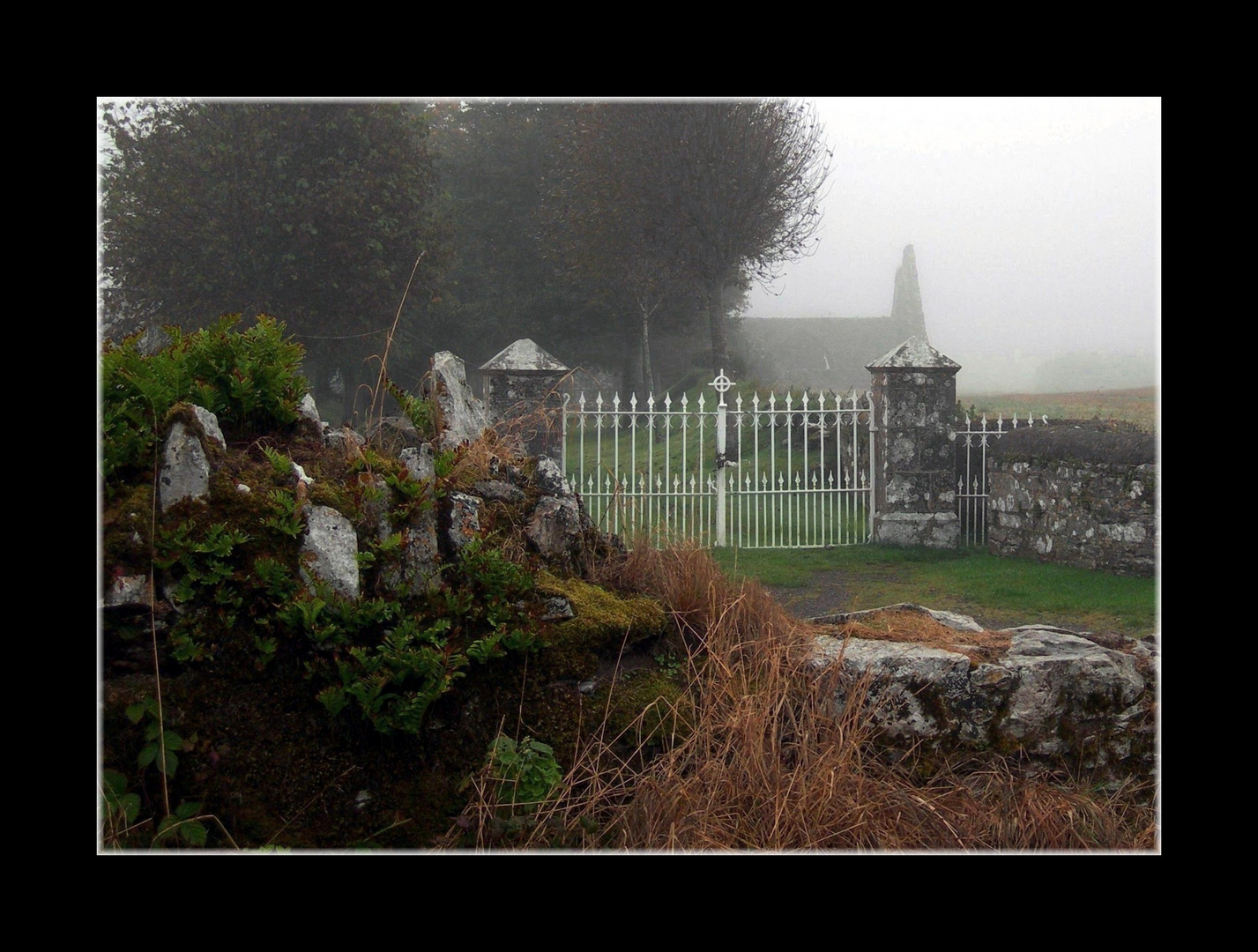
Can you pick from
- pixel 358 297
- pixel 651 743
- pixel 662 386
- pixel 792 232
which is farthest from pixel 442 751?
pixel 662 386

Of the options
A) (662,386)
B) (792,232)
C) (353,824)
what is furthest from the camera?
(662,386)

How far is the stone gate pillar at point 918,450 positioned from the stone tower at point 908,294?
170ft

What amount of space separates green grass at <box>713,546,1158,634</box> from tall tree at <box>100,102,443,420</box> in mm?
8980

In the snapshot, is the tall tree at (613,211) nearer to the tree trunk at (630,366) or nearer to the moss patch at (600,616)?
the tree trunk at (630,366)

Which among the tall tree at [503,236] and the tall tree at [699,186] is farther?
the tall tree at [503,236]

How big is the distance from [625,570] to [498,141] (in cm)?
2429

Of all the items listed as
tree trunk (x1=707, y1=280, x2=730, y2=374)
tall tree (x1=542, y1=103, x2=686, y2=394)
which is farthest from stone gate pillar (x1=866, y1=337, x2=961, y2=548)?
tree trunk (x1=707, y1=280, x2=730, y2=374)

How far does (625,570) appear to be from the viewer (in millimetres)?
4266

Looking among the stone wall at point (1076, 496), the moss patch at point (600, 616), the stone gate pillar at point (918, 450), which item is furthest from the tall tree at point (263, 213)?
the moss patch at point (600, 616)

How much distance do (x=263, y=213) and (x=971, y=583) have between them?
13.6 m

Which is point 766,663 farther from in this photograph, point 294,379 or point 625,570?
point 294,379

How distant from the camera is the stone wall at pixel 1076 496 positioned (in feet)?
30.2

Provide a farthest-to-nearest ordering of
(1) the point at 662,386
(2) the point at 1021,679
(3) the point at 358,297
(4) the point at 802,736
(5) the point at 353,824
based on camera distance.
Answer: (1) the point at 662,386, (3) the point at 358,297, (2) the point at 1021,679, (4) the point at 802,736, (5) the point at 353,824

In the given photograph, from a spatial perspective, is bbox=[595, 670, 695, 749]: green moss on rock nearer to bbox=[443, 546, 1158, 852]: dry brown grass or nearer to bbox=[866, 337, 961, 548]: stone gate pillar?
bbox=[443, 546, 1158, 852]: dry brown grass
